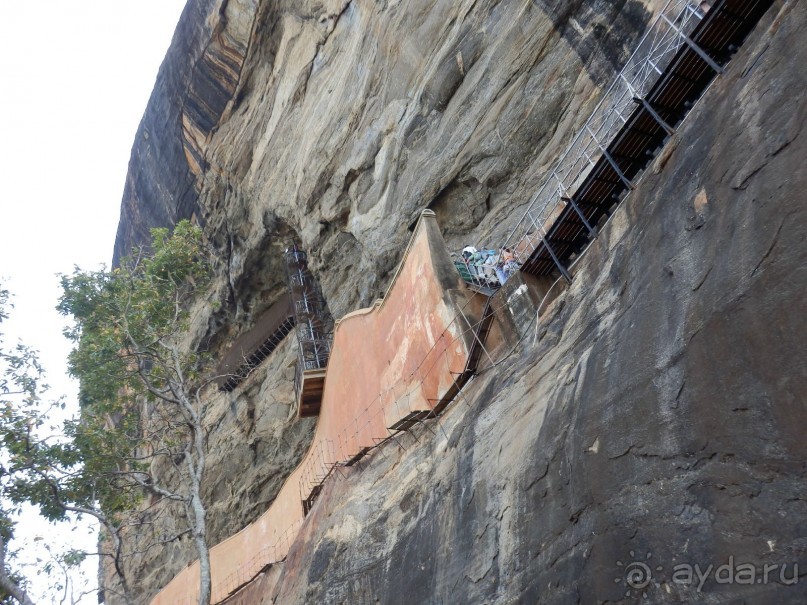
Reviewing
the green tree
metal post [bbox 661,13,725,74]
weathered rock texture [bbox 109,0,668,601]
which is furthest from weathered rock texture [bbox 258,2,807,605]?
the green tree

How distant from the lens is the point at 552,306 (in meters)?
8.59

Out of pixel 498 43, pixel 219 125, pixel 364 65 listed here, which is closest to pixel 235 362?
pixel 219 125

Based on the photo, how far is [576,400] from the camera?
6664mm

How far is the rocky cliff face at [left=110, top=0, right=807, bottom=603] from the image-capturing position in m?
4.78

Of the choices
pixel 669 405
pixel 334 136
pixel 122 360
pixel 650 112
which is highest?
pixel 334 136

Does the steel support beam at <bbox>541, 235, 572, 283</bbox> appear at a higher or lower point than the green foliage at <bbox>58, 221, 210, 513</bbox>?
lower

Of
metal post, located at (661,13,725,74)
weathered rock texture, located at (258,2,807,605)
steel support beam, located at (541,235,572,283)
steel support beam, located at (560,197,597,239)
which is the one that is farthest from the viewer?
steel support beam, located at (560,197,597,239)

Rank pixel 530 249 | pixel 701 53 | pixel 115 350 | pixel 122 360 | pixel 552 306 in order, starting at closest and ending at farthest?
pixel 701 53 → pixel 552 306 → pixel 530 249 → pixel 115 350 → pixel 122 360

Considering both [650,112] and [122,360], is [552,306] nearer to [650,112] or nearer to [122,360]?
→ [650,112]

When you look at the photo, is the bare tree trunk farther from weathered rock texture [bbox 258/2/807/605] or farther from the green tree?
weathered rock texture [bbox 258/2/807/605]

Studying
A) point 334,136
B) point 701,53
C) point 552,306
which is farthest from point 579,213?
point 334,136

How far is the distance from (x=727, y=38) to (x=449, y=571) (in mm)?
7270

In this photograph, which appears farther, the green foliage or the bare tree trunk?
the green foliage

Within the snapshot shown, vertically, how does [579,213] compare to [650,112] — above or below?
below
